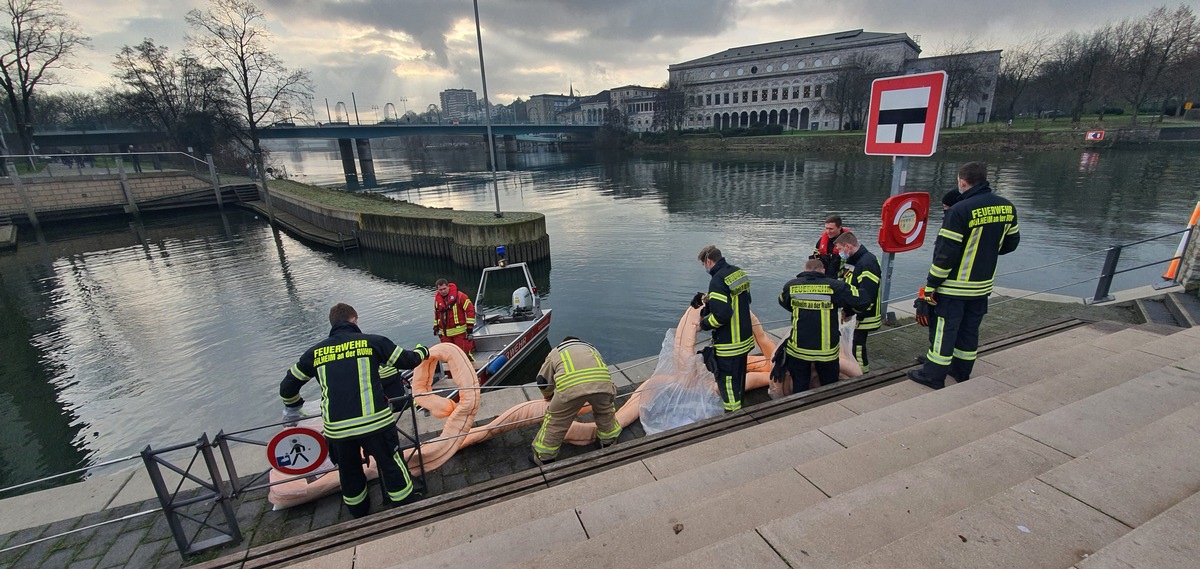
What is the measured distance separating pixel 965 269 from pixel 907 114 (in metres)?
2.57

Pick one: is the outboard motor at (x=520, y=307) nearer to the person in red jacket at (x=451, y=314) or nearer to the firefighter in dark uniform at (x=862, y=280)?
the person in red jacket at (x=451, y=314)

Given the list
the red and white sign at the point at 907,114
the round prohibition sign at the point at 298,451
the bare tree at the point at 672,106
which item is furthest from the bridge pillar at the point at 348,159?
the red and white sign at the point at 907,114

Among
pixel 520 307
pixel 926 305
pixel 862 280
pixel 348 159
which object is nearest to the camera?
pixel 926 305

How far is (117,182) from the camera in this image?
3491cm

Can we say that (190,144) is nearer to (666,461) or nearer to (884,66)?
(666,461)

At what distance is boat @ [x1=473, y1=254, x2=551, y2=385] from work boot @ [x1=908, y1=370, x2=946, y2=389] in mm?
6664

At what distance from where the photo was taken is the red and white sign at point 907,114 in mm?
5730

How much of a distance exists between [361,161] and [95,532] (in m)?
82.4

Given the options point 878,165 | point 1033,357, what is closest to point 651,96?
point 878,165

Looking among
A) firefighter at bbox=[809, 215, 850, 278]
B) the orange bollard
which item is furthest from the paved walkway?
the orange bollard

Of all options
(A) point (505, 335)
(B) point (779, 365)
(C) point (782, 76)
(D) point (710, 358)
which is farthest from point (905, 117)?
(C) point (782, 76)

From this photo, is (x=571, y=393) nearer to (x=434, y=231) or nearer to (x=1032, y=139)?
(x=434, y=231)

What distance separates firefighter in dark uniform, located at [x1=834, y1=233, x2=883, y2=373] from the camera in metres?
5.27

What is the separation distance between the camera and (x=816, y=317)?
16.1ft
